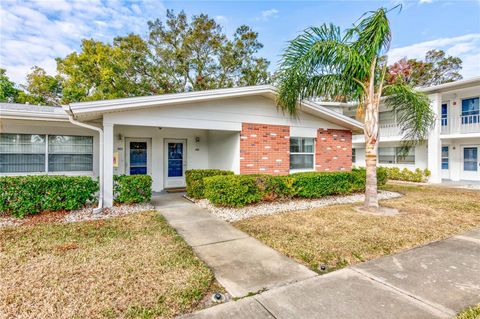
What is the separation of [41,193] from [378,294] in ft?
26.0

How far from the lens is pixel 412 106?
834 cm

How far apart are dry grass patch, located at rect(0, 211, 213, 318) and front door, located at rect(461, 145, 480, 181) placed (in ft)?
62.6

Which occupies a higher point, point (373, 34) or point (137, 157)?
point (373, 34)

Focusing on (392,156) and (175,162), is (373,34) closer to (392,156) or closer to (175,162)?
(175,162)

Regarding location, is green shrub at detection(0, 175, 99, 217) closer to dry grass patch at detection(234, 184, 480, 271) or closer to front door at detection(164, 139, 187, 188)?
front door at detection(164, 139, 187, 188)

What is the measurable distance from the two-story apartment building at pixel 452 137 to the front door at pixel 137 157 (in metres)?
13.7

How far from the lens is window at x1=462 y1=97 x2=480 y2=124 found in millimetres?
14853

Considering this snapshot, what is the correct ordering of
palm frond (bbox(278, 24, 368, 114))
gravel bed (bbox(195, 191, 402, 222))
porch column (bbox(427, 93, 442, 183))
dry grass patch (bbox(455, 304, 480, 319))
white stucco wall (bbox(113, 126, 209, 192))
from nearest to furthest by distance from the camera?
1. dry grass patch (bbox(455, 304, 480, 319))
2. gravel bed (bbox(195, 191, 402, 222))
3. palm frond (bbox(278, 24, 368, 114))
4. white stucco wall (bbox(113, 126, 209, 192))
5. porch column (bbox(427, 93, 442, 183))

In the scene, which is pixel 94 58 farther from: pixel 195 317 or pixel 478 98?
pixel 478 98

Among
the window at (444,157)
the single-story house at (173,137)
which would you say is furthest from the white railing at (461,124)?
the single-story house at (173,137)

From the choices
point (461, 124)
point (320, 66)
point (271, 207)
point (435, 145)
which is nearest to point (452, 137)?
point (435, 145)

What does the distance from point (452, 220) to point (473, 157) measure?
13.0 meters

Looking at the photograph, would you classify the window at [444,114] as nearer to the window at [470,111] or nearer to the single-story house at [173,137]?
the window at [470,111]

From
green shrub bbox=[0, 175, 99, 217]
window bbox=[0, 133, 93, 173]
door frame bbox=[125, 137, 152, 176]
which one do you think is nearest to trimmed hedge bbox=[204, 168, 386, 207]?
green shrub bbox=[0, 175, 99, 217]
